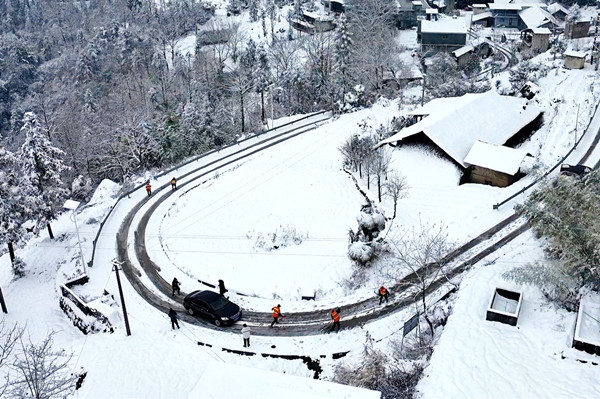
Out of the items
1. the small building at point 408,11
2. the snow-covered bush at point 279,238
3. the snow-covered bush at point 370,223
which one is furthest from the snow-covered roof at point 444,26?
the snow-covered bush at point 370,223

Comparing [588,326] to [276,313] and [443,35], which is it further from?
[443,35]

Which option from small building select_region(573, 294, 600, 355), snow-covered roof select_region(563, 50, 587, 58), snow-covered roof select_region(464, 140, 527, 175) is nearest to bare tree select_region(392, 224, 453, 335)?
small building select_region(573, 294, 600, 355)

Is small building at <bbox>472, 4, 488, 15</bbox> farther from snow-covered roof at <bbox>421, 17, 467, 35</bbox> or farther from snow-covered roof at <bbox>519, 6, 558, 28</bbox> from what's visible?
snow-covered roof at <bbox>421, 17, 467, 35</bbox>

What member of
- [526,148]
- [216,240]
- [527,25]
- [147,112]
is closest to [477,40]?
[527,25]

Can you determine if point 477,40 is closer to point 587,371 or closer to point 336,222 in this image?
point 336,222

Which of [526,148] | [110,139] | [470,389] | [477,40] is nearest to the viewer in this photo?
[470,389]

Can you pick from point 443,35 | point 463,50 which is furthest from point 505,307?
point 443,35
